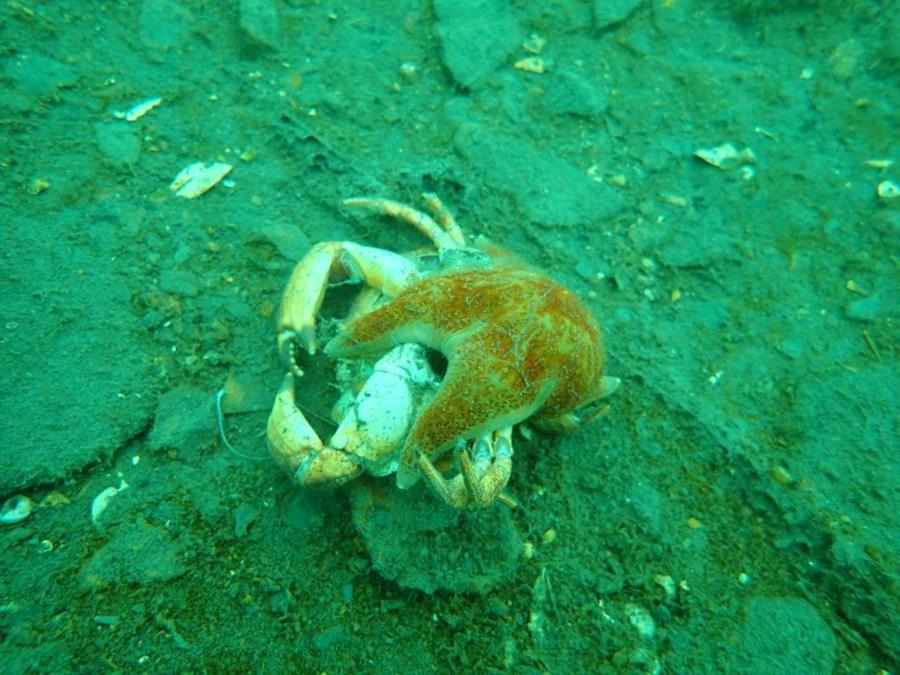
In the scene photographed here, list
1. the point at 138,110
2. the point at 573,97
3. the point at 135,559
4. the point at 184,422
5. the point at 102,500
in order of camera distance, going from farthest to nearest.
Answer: the point at 573,97
the point at 138,110
the point at 184,422
the point at 102,500
the point at 135,559

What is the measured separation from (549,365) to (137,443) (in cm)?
224

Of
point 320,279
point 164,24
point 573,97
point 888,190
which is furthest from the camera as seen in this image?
point 573,97

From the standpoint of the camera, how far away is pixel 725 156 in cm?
446

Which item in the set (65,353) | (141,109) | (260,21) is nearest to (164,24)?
(260,21)

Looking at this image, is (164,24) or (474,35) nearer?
(164,24)

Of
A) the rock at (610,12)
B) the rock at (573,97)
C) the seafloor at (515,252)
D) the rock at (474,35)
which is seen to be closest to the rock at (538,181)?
the seafloor at (515,252)

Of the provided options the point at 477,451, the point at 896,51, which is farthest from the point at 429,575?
the point at 896,51

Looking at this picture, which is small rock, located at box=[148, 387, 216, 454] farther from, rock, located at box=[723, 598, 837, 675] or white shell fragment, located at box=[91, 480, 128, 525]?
rock, located at box=[723, 598, 837, 675]

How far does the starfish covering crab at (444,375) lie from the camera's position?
2.40 metres

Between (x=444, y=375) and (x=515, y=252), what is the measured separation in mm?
1429

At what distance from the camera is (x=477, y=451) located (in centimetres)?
263

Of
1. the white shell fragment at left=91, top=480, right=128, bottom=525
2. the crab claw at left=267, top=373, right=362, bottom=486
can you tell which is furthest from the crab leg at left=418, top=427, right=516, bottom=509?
the white shell fragment at left=91, top=480, right=128, bottom=525

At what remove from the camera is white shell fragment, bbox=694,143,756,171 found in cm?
440

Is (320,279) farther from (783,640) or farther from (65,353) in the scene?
(783,640)
